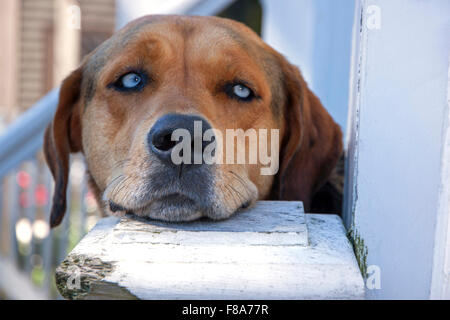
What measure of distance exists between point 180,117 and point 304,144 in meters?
1.10

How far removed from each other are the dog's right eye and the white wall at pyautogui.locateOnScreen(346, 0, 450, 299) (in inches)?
48.2

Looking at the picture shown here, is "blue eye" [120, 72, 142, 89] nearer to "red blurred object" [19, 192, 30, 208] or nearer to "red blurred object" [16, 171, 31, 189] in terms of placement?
"red blurred object" [16, 171, 31, 189]

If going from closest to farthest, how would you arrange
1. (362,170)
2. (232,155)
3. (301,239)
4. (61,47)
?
(301,239) → (362,170) → (232,155) → (61,47)

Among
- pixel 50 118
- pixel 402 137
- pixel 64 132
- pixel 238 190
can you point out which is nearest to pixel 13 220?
pixel 50 118

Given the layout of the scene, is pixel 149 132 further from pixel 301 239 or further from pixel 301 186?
pixel 301 186

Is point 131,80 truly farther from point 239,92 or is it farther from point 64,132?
point 64,132

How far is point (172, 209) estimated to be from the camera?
6.63ft

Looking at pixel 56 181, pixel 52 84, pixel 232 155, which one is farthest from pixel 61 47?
pixel 232 155

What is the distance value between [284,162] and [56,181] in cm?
134

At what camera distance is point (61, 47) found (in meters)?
11.9

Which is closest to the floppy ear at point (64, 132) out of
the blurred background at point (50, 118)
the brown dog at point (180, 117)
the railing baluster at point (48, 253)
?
the brown dog at point (180, 117)

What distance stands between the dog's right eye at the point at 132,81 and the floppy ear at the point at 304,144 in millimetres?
882

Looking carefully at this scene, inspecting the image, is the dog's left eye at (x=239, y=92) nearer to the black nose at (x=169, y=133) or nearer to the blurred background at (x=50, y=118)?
the black nose at (x=169, y=133)

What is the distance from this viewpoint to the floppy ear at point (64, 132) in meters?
3.08
